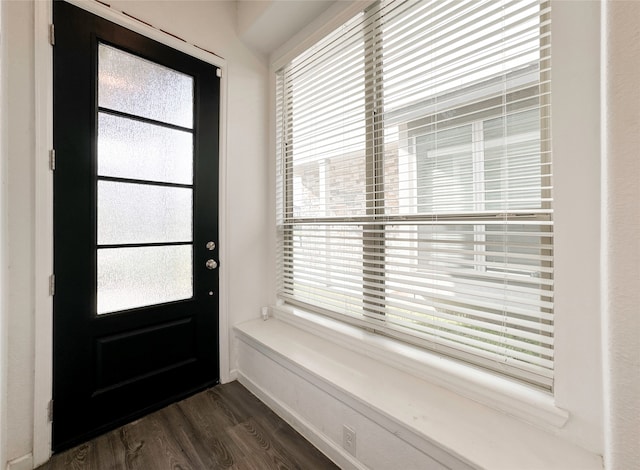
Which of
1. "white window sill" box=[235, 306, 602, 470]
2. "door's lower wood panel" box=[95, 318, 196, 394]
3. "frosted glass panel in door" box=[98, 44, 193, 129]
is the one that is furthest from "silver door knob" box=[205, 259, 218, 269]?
"frosted glass panel in door" box=[98, 44, 193, 129]

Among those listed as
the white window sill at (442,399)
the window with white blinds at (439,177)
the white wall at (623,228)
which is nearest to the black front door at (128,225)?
the white window sill at (442,399)

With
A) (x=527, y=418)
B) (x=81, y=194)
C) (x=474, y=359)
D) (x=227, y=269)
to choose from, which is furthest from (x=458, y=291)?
(x=81, y=194)

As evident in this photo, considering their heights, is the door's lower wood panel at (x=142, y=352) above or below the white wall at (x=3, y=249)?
below

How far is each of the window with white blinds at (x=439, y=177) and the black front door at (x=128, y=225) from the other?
82 cm

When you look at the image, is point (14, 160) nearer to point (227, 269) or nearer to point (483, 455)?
point (227, 269)

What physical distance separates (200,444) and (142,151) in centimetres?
177

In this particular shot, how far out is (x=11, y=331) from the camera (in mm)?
1323

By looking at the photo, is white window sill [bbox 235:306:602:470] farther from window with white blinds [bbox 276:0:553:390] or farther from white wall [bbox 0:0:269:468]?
white wall [bbox 0:0:269:468]

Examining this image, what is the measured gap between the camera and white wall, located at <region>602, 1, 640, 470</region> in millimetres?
418

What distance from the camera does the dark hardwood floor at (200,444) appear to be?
138 cm

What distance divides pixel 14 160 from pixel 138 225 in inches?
23.7

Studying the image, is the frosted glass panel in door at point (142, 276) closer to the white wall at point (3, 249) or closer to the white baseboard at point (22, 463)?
the white wall at point (3, 249)

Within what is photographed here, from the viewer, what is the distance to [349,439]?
1.33m

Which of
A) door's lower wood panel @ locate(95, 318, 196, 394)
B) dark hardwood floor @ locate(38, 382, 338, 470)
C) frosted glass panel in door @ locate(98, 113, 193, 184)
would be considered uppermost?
frosted glass panel in door @ locate(98, 113, 193, 184)
